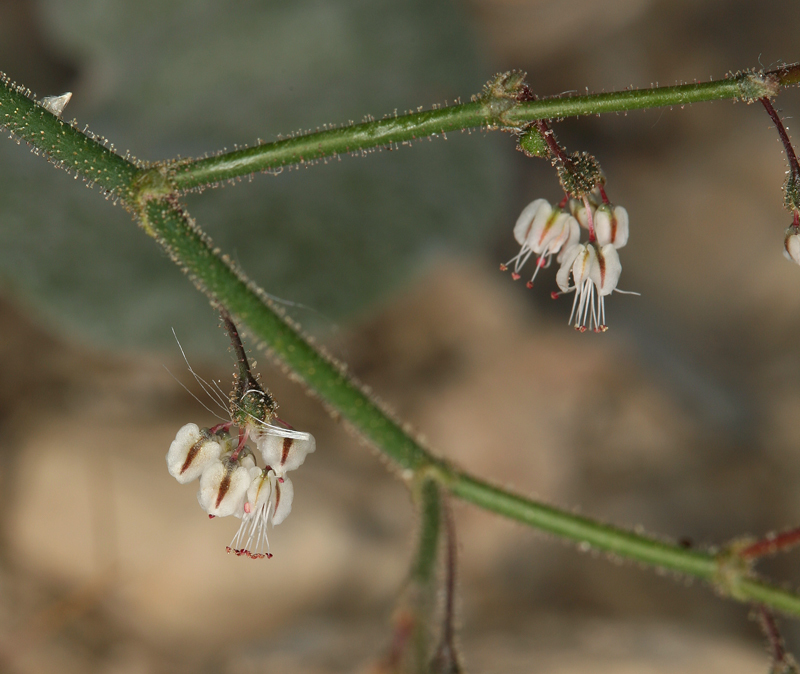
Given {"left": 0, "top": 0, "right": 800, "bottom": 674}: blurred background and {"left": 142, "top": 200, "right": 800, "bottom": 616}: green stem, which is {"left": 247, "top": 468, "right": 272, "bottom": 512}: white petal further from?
{"left": 0, "top": 0, "right": 800, "bottom": 674}: blurred background

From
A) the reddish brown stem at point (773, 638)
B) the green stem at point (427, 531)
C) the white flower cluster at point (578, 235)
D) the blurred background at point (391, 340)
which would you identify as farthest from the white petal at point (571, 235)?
the blurred background at point (391, 340)

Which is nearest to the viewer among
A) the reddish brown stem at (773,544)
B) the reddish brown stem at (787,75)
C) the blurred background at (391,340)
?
the reddish brown stem at (787,75)

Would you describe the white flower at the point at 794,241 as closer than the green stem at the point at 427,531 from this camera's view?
Yes

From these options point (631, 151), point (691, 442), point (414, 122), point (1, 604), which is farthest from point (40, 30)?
point (691, 442)

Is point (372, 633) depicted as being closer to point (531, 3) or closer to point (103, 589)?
point (103, 589)

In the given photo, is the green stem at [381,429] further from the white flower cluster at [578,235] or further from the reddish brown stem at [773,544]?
the white flower cluster at [578,235]

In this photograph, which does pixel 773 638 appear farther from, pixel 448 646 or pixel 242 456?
pixel 242 456

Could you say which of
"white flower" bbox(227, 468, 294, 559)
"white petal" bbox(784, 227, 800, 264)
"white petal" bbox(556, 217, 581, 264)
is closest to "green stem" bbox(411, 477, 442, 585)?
"white flower" bbox(227, 468, 294, 559)
